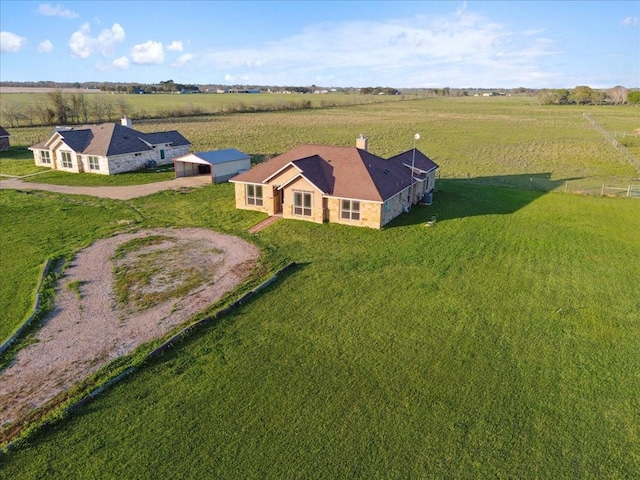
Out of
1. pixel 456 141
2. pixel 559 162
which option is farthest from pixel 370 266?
pixel 456 141

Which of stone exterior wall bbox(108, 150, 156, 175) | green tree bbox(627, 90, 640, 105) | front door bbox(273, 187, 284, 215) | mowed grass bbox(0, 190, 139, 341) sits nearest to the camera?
mowed grass bbox(0, 190, 139, 341)

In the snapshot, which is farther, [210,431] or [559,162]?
[559,162]

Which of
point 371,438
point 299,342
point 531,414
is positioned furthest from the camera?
point 299,342

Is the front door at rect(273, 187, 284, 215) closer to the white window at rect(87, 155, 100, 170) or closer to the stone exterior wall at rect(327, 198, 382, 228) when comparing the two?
the stone exterior wall at rect(327, 198, 382, 228)

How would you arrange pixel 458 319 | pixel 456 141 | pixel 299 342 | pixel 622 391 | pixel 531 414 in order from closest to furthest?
pixel 531 414 → pixel 622 391 → pixel 299 342 → pixel 458 319 → pixel 456 141

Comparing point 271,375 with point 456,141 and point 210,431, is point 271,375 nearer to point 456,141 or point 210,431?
point 210,431

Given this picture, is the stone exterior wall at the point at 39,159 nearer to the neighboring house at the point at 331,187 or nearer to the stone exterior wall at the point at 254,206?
the stone exterior wall at the point at 254,206

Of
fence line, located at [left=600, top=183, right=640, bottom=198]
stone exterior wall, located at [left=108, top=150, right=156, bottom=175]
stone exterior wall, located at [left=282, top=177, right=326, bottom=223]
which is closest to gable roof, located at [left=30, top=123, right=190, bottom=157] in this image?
stone exterior wall, located at [left=108, top=150, right=156, bottom=175]

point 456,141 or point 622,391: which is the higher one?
point 456,141
